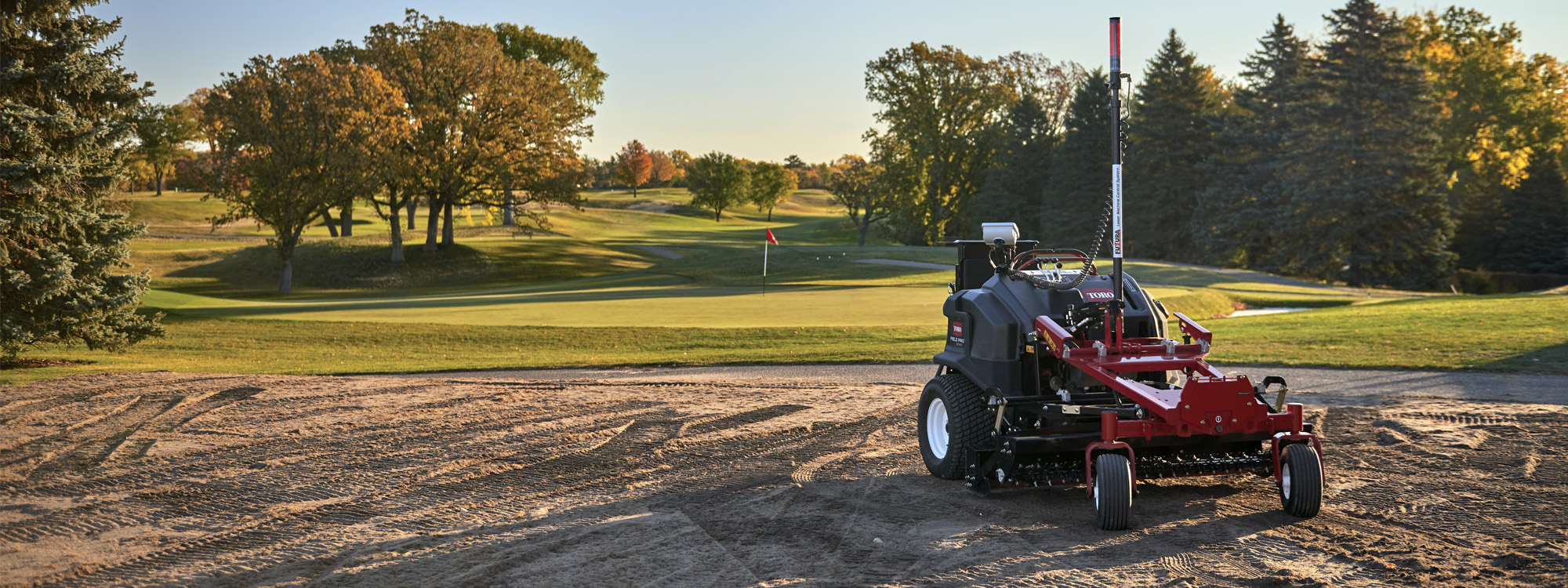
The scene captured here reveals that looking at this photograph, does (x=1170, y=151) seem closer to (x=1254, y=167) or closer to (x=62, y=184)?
(x=1254, y=167)

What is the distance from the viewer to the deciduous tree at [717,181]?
87.9 m

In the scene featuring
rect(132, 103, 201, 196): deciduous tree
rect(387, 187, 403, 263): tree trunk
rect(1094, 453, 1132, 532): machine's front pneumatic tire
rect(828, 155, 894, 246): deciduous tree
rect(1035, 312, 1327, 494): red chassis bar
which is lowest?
rect(1094, 453, 1132, 532): machine's front pneumatic tire

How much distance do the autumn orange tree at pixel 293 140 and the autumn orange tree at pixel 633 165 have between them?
233ft

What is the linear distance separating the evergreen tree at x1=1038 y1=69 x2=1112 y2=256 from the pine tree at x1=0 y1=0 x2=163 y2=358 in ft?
165

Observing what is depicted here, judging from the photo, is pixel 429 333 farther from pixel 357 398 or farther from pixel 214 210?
pixel 214 210

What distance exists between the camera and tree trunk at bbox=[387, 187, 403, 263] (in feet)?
136

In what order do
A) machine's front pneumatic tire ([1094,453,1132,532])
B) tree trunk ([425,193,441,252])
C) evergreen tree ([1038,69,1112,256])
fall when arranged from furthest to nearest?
evergreen tree ([1038,69,1112,256])
tree trunk ([425,193,441,252])
machine's front pneumatic tire ([1094,453,1132,532])

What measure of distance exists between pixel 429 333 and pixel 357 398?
881 centimetres

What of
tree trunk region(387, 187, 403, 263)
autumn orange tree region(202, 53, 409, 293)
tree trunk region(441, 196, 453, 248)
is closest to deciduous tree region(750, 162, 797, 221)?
tree trunk region(441, 196, 453, 248)

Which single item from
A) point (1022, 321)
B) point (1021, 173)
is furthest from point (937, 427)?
point (1021, 173)

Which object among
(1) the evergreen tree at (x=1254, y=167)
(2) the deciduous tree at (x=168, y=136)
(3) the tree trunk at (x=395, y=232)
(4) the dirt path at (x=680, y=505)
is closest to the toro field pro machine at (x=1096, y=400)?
(4) the dirt path at (x=680, y=505)

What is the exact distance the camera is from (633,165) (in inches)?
4338

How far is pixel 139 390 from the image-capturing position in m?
11.0

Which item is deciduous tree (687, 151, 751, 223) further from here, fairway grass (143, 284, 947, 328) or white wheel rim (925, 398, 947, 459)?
white wheel rim (925, 398, 947, 459)
